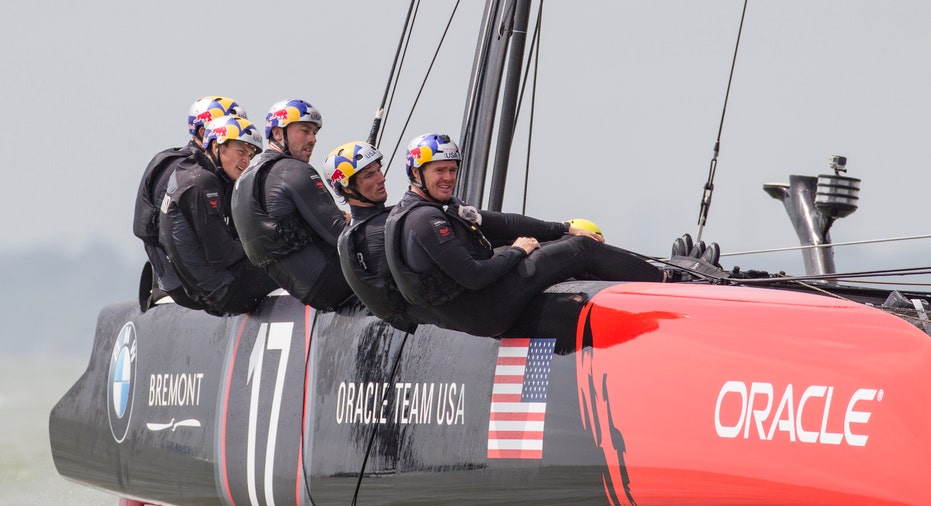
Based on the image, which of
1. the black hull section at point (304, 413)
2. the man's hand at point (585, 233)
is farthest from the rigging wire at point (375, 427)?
the man's hand at point (585, 233)

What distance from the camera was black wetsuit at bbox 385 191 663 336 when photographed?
196 inches

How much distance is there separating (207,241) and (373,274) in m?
1.29

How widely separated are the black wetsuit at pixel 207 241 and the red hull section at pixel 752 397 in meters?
2.13

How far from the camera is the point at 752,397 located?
4.23 meters

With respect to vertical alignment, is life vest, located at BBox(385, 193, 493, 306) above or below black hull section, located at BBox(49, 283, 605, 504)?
above

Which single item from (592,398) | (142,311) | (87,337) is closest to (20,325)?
(87,337)

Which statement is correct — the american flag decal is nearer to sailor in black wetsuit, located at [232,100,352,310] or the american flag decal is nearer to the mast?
sailor in black wetsuit, located at [232,100,352,310]

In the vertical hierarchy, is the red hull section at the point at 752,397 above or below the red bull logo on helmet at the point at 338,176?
below

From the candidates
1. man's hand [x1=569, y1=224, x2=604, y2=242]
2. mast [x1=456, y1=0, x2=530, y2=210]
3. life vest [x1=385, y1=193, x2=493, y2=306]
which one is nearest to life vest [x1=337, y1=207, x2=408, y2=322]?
life vest [x1=385, y1=193, x2=493, y2=306]

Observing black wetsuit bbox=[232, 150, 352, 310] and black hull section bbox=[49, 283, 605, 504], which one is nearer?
black hull section bbox=[49, 283, 605, 504]

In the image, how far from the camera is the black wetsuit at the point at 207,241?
6.38m

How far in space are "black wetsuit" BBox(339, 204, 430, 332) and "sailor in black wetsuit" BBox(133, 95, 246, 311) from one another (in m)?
1.42

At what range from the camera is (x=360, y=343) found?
5.82 meters

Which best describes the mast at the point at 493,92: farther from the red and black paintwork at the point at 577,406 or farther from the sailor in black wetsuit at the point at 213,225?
the red and black paintwork at the point at 577,406
